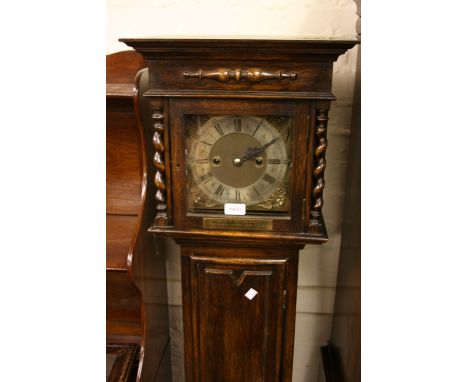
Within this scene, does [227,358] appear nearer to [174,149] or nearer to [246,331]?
[246,331]

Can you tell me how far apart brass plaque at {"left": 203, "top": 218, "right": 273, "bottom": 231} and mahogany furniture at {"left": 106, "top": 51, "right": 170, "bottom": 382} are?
0.84ft

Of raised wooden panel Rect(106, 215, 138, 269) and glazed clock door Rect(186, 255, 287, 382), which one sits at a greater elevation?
raised wooden panel Rect(106, 215, 138, 269)

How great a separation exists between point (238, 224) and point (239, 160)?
7.6 inches

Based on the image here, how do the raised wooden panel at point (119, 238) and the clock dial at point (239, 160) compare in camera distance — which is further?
the raised wooden panel at point (119, 238)

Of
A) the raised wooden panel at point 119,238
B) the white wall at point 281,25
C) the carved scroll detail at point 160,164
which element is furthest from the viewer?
the white wall at point 281,25

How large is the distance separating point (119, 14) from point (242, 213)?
33.8 inches

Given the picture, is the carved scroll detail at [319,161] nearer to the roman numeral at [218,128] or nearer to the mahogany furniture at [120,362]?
the roman numeral at [218,128]

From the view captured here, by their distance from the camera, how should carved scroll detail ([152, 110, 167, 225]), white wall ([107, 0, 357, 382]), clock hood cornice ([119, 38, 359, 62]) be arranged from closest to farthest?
clock hood cornice ([119, 38, 359, 62]), carved scroll detail ([152, 110, 167, 225]), white wall ([107, 0, 357, 382])

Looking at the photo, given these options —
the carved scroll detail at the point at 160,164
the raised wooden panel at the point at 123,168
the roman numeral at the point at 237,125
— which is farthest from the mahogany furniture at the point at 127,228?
the roman numeral at the point at 237,125

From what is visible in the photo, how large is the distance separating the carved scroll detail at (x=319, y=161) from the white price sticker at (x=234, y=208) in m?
0.21

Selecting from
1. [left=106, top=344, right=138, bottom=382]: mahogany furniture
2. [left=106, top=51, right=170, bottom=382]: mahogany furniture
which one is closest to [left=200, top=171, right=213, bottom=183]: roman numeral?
[left=106, top=51, right=170, bottom=382]: mahogany furniture

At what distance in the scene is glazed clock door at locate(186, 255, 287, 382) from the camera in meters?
1.22

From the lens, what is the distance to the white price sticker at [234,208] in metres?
1.14

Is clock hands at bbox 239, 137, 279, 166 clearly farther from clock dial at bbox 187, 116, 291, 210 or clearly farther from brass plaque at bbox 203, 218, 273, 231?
brass plaque at bbox 203, 218, 273, 231
